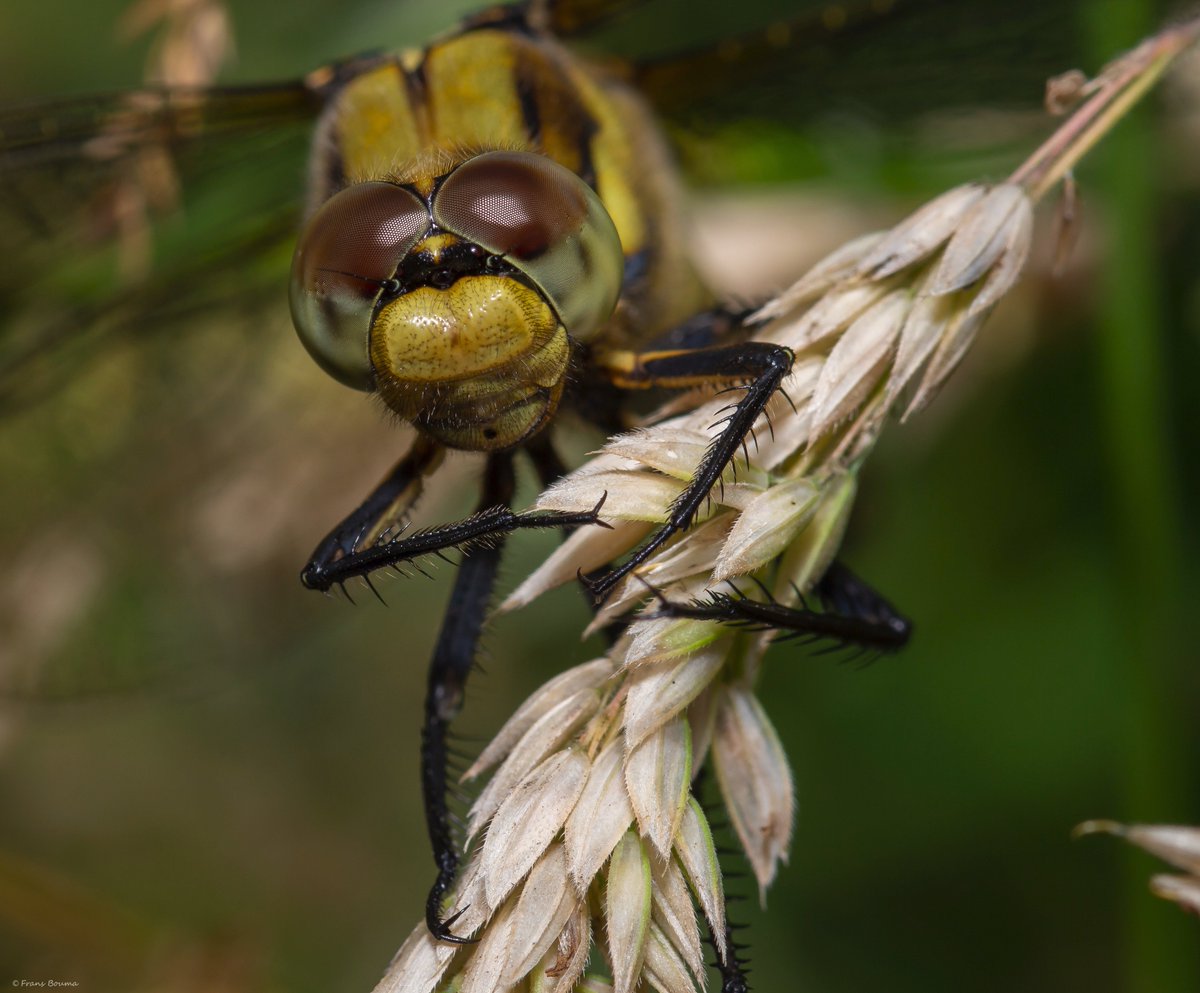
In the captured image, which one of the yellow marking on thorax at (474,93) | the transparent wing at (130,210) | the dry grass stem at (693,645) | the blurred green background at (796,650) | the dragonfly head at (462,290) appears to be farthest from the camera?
the blurred green background at (796,650)

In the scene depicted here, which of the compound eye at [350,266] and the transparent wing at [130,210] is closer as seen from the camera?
the compound eye at [350,266]

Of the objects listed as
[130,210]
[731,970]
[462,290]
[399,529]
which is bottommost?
[731,970]

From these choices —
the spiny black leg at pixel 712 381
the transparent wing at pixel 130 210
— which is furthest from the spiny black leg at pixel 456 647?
the transparent wing at pixel 130 210

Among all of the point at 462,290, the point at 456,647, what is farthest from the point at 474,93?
the point at 456,647

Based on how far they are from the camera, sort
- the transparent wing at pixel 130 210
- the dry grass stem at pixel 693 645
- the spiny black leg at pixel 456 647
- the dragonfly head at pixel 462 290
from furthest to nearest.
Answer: the transparent wing at pixel 130 210
the spiny black leg at pixel 456 647
the dragonfly head at pixel 462 290
the dry grass stem at pixel 693 645

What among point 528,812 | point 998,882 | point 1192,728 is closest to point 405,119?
point 528,812

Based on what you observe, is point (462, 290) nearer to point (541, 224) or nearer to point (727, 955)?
point (541, 224)

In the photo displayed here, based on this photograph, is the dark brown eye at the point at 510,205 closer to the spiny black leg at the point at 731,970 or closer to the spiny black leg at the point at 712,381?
the spiny black leg at the point at 712,381
